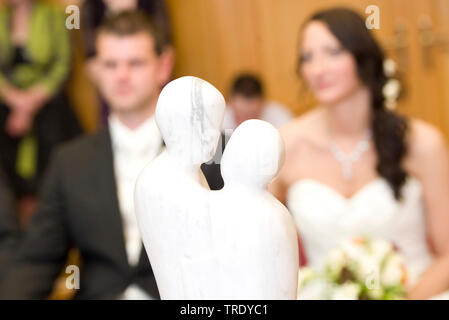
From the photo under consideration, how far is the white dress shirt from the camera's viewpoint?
1.55 m

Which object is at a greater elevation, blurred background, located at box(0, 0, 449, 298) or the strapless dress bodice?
blurred background, located at box(0, 0, 449, 298)

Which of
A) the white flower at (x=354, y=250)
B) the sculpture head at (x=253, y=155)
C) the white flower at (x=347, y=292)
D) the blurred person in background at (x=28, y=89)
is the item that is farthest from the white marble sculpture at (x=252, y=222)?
the blurred person in background at (x=28, y=89)

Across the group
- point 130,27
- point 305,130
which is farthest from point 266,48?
point 130,27

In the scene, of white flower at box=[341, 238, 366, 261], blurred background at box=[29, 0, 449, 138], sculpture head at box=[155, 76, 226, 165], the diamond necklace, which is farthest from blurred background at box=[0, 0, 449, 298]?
sculpture head at box=[155, 76, 226, 165]

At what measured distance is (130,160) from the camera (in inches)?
63.1

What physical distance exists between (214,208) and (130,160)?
101 cm

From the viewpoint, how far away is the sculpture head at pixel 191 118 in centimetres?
60

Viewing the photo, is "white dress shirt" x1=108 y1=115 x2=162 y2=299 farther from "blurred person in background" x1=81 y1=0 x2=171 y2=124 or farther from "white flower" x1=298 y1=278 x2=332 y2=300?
"blurred person in background" x1=81 y1=0 x2=171 y2=124

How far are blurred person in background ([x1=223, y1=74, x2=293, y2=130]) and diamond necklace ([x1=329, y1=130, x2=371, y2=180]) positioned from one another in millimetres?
772

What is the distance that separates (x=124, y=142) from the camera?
1.62m

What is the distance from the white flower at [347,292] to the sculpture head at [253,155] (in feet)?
1.57

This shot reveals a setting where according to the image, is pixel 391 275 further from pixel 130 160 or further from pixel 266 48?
pixel 266 48

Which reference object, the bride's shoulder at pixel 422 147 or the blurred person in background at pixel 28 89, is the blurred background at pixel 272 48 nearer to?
the blurred person in background at pixel 28 89

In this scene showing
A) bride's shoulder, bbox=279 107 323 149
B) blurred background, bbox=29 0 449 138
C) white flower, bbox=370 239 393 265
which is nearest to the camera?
white flower, bbox=370 239 393 265
